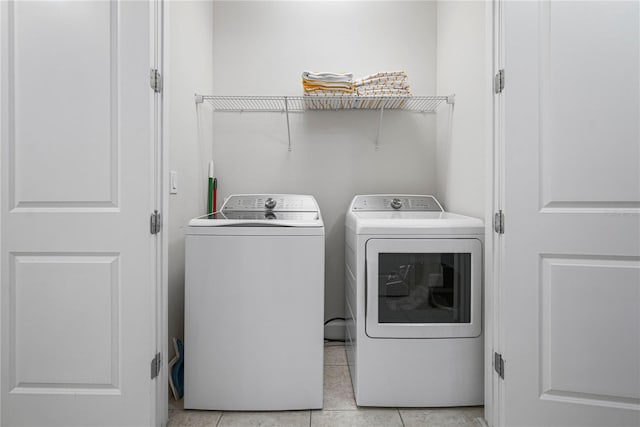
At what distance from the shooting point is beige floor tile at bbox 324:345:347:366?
6.67 ft

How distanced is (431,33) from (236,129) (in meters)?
1.51

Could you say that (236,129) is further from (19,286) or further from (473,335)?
(473,335)

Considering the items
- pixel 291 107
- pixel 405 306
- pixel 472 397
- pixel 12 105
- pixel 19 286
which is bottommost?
pixel 472 397

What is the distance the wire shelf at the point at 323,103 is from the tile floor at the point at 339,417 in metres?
1.70

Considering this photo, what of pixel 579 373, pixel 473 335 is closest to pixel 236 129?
pixel 473 335

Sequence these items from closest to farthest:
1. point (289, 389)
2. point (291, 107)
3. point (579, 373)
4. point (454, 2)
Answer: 1. point (579, 373)
2. point (289, 389)
3. point (454, 2)
4. point (291, 107)

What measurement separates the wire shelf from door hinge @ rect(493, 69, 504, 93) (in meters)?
0.78

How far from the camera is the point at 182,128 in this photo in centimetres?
182

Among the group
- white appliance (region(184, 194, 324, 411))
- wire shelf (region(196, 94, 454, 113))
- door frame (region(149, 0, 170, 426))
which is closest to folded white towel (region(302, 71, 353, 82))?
wire shelf (region(196, 94, 454, 113))

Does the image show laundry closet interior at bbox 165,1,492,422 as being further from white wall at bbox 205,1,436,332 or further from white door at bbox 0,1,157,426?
white door at bbox 0,1,157,426

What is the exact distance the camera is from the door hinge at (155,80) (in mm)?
1290

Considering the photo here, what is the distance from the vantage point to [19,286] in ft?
4.24

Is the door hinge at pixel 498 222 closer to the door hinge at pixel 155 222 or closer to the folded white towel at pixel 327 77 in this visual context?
the folded white towel at pixel 327 77

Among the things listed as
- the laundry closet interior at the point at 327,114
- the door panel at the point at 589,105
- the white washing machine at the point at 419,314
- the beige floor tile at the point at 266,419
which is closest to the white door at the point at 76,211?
the beige floor tile at the point at 266,419
